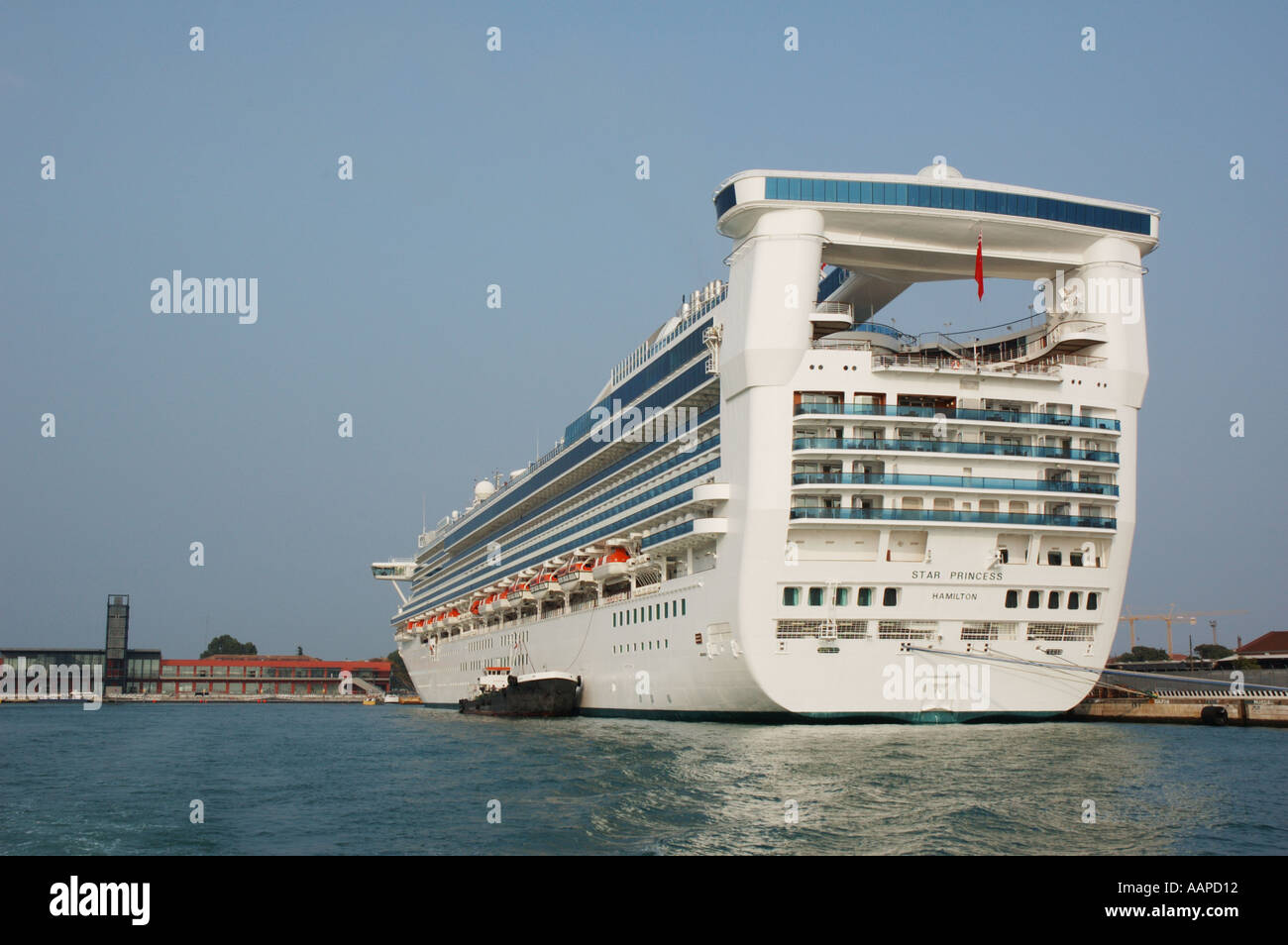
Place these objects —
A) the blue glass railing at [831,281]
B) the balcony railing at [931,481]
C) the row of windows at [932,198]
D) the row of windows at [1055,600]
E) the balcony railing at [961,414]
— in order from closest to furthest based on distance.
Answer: the balcony railing at [931,481] → the balcony railing at [961,414] → the row of windows at [1055,600] → the row of windows at [932,198] → the blue glass railing at [831,281]

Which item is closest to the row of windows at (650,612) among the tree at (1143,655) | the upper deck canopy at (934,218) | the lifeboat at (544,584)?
the lifeboat at (544,584)

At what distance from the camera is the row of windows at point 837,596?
1501 inches

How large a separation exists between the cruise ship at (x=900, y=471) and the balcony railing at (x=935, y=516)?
0.34 ft

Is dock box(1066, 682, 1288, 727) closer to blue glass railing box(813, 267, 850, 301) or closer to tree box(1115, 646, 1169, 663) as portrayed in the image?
blue glass railing box(813, 267, 850, 301)

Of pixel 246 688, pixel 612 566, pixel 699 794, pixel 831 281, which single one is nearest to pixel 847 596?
pixel 699 794

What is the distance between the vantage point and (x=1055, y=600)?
40.4 meters

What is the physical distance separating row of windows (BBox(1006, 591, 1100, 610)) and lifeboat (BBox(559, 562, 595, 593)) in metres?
21.3

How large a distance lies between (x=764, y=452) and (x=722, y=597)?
5.27m

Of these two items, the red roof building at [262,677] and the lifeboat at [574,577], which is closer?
the lifeboat at [574,577]

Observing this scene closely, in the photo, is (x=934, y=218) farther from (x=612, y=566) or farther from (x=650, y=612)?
(x=612, y=566)

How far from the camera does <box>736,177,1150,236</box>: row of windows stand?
132ft

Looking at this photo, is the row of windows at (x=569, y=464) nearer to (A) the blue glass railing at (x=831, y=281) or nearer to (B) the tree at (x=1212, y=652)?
(A) the blue glass railing at (x=831, y=281)
